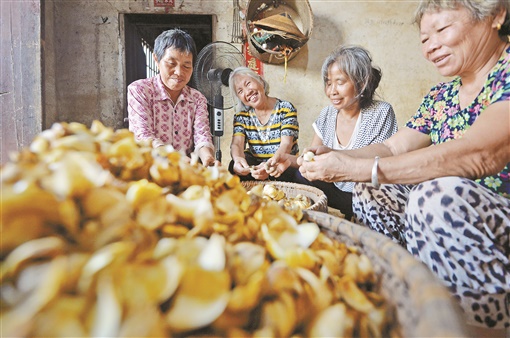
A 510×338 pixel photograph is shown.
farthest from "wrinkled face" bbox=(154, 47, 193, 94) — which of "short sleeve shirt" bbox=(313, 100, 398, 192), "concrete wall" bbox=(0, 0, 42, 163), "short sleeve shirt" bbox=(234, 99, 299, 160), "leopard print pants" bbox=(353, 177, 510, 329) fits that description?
"leopard print pants" bbox=(353, 177, 510, 329)

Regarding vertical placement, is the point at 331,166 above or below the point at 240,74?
below

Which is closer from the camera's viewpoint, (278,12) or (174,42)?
(174,42)

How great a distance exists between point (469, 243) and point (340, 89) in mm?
1305

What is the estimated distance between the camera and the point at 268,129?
92.8 inches

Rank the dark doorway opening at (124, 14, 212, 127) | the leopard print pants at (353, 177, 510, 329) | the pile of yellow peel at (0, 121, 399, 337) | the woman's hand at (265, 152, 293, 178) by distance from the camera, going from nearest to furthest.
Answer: the pile of yellow peel at (0, 121, 399, 337) < the leopard print pants at (353, 177, 510, 329) < the woman's hand at (265, 152, 293, 178) < the dark doorway opening at (124, 14, 212, 127)

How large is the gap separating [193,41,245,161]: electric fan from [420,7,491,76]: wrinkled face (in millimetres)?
1838

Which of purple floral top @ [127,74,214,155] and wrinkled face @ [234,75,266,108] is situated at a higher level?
wrinkled face @ [234,75,266,108]

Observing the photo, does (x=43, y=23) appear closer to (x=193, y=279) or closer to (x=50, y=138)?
(x=50, y=138)

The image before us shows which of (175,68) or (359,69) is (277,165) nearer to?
(359,69)

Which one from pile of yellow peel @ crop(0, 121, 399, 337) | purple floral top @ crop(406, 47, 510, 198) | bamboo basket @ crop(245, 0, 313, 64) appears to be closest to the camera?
pile of yellow peel @ crop(0, 121, 399, 337)

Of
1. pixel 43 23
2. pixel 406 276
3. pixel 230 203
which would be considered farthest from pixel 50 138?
pixel 43 23

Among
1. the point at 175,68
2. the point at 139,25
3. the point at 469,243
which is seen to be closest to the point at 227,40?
the point at 139,25

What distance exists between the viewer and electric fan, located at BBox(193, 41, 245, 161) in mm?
2652

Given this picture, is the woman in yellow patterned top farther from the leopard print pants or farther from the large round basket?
the large round basket
